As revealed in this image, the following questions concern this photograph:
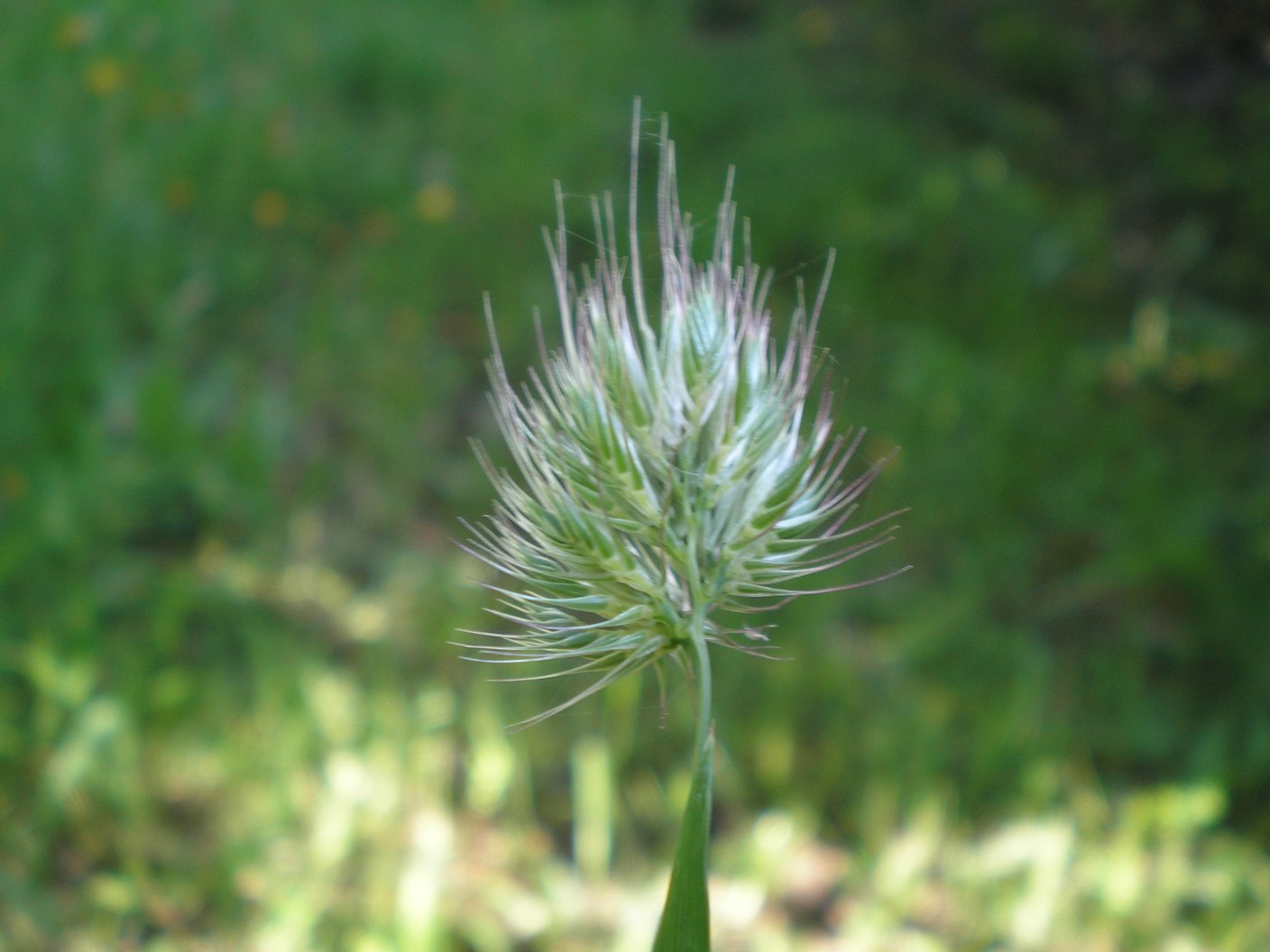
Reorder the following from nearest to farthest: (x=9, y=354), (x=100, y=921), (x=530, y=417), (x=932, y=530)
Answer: (x=530, y=417), (x=100, y=921), (x=9, y=354), (x=932, y=530)

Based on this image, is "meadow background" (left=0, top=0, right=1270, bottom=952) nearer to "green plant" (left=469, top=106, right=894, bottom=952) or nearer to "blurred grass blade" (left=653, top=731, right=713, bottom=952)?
"green plant" (left=469, top=106, right=894, bottom=952)

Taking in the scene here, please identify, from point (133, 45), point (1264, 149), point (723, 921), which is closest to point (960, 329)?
point (1264, 149)

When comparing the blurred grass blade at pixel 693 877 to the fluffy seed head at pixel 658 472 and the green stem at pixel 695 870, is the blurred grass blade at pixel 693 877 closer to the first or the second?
the green stem at pixel 695 870

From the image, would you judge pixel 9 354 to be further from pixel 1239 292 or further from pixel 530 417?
pixel 1239 292

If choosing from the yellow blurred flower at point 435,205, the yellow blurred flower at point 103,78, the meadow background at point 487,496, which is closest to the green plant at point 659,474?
the meadow background at point 487,496

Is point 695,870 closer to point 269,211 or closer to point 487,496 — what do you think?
point 487,496

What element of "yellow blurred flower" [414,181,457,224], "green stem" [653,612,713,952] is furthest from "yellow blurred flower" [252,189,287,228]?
"green stem" [653,612,713,952]
